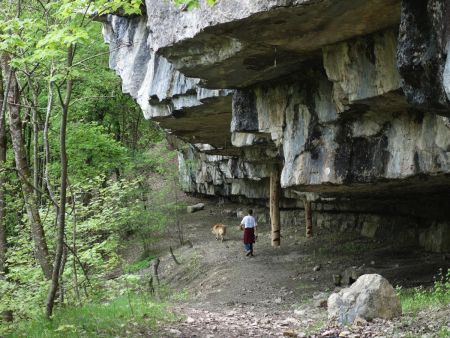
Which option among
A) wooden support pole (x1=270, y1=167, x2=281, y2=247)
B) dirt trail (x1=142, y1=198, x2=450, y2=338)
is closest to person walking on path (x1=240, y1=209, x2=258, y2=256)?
dirt trail (x1=142, y1=198, x2=450, y2=338)

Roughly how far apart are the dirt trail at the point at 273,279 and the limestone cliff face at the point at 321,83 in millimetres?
2432

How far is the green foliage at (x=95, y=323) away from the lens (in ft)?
22.3

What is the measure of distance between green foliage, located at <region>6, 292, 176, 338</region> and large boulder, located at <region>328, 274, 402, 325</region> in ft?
9.13

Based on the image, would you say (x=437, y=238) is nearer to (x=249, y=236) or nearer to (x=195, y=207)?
(x=249, y=236)

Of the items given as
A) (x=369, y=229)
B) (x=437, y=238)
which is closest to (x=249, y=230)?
(x=369, y=229)

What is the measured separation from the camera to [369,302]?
748cm

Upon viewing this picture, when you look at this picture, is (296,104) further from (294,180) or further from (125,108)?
(125,108)

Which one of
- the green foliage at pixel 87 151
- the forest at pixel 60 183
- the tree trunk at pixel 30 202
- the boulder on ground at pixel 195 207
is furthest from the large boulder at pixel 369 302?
the boulder on ground at pixel 195 207

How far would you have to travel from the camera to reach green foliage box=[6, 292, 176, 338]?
6789 mm

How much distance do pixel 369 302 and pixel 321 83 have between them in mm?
5495

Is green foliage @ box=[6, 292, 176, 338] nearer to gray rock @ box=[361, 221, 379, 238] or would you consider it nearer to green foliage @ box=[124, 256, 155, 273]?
gray rock @ box=[361, 221, 379, 238]

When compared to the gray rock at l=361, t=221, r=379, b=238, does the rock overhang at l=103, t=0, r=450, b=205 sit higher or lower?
higher

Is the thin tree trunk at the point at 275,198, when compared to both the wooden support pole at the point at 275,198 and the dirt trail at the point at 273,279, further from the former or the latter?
the dirt trail at the point at 273,279

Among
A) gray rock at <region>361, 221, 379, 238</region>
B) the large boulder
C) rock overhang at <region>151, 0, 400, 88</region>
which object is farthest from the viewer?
gray rock at <region>361, 221, 379, 238</region>
